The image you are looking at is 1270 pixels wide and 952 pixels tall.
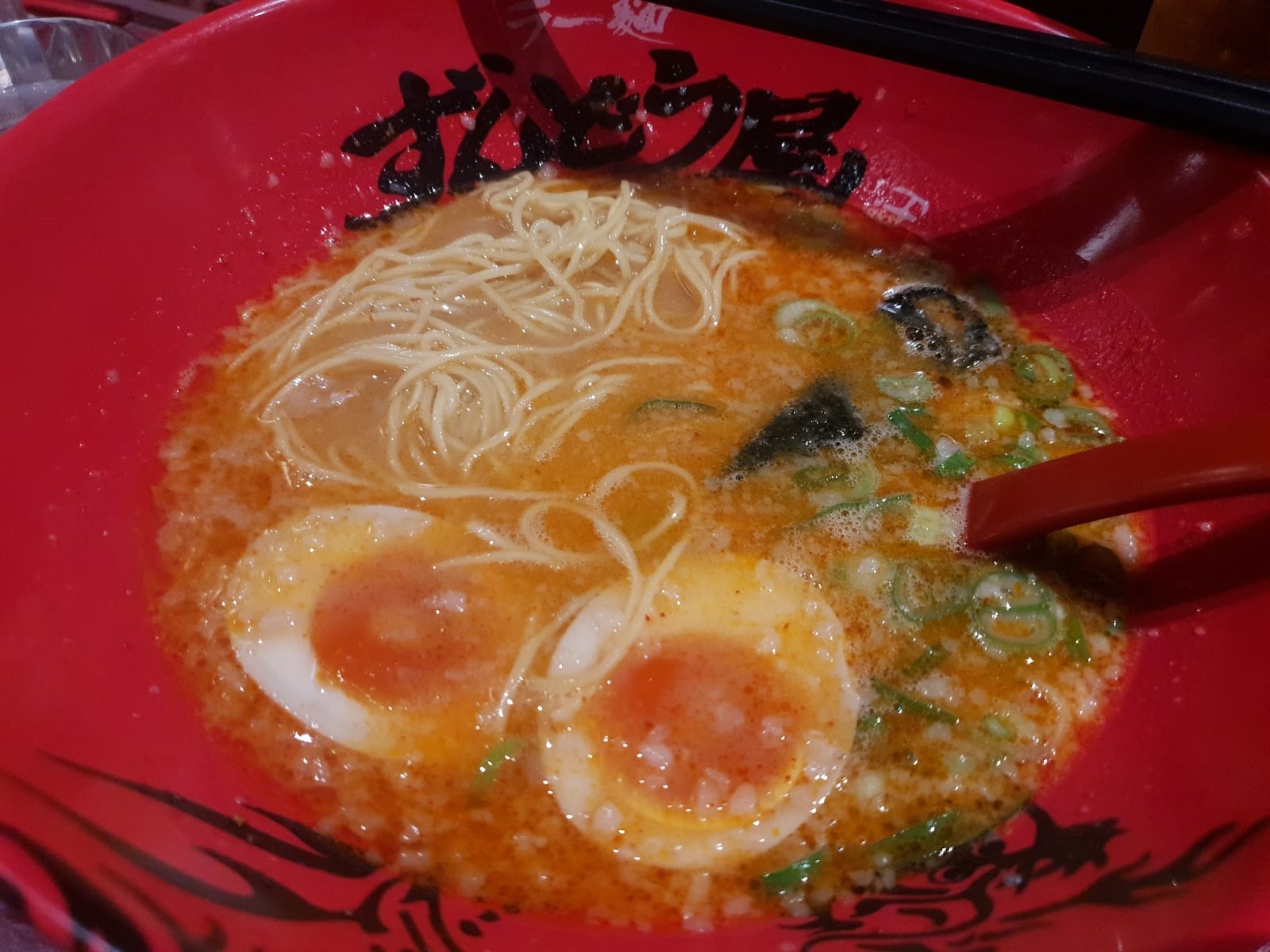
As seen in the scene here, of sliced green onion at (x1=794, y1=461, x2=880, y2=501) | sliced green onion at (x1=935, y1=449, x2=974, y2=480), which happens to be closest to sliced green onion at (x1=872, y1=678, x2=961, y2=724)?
sliced green onion at (x1=794, y1=461, x2=880, y2=501)

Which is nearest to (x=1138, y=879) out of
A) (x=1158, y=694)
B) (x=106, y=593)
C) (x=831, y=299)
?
(x=1158, y=694)

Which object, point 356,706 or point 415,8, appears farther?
point 415,8

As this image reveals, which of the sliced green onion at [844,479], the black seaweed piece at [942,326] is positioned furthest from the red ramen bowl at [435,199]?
the sliced green onion at [844,479]

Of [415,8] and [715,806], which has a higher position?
[415,8]

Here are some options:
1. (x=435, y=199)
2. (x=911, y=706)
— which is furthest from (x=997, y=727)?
(x=435, y=199)

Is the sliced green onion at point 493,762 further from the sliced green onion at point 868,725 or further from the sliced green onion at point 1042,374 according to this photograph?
the sliced green onion at point 1042,374

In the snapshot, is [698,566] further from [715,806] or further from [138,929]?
[138,929]

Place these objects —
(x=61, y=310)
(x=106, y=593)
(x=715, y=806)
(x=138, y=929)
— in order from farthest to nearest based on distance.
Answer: (x=61, y=310)
(x=106, y=593)
(x=715, y=806)
(x=138, y=929)

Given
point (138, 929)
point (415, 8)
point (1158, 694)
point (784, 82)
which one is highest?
point (415, 8)
